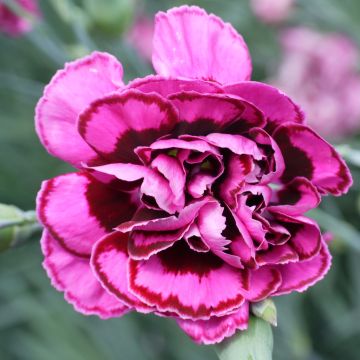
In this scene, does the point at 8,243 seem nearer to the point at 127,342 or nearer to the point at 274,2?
the point at 127,342

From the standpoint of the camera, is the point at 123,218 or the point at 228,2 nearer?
the point at 123,218

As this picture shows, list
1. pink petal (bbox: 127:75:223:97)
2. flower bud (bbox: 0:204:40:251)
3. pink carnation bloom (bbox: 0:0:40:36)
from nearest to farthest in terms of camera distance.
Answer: pink petal (bbox: 127:75:223:97)
flower bud (bbox: 0:204:40:251)
pink carnation bloom (bbox: 0:0:40:36)

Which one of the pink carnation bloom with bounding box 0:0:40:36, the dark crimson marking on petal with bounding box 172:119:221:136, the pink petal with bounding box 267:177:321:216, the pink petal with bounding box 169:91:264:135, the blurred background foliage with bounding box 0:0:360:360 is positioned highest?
the pink petal with bounding box 169:91:264:135

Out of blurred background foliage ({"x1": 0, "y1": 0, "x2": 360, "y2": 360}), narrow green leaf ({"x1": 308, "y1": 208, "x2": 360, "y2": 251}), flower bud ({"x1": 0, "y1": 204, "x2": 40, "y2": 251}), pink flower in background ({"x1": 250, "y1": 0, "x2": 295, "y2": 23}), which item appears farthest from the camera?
pink flower in background ({"x1": 250, "y1": 0, "x2": 295, "y2": 23})

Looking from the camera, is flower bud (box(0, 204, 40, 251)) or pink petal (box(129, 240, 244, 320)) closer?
pink petal (box(129, 240, 244, 320))

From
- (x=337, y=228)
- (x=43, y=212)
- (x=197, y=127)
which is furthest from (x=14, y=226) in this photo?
(x=337, y=228)

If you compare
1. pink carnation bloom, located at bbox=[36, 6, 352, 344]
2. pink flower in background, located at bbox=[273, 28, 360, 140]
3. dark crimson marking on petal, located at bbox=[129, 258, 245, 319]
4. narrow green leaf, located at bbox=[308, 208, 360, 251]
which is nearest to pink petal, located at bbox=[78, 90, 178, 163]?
pink carnation bloom, located at bbox=[36, 6, 352, 344]

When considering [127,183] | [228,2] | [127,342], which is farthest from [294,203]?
[228,2]

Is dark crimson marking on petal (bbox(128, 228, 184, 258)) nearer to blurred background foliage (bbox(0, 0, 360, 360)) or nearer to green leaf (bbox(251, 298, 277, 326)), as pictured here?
green leaf (bbox(251, 298, 277, 326))
